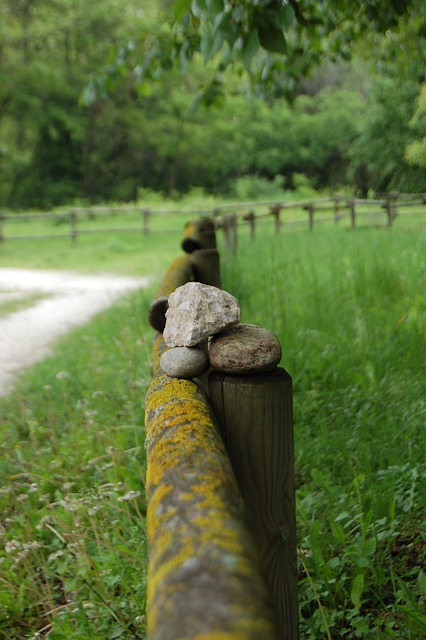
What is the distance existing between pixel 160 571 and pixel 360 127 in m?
31.1

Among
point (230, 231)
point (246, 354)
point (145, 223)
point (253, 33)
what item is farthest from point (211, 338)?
point (145, 223)

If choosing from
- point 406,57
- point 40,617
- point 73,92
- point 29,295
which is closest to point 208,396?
point 40,617

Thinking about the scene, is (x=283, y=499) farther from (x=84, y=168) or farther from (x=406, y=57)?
(x=84, y=168)

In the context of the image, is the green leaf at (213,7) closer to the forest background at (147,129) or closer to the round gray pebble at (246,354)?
the round gray pebble at (246,354)

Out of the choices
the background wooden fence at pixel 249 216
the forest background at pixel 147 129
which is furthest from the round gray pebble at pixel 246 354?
the forest background at pixel 147 129

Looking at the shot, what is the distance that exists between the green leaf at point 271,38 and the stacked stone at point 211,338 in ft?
4.91

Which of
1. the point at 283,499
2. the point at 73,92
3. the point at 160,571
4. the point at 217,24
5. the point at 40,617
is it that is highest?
the point at 73,92

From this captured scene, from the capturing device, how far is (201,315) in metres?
1.74

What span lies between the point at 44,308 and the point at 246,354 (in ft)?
27.8

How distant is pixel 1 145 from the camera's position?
31.5 meters

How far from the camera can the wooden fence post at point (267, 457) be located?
1.49m

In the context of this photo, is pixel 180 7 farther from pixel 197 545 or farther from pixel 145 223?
pixel 145 223

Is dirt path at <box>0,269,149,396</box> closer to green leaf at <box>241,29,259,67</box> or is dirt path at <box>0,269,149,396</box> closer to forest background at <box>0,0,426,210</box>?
green leaf at <box>241,29,259,67</box>

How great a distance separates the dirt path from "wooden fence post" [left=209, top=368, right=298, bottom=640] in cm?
419
